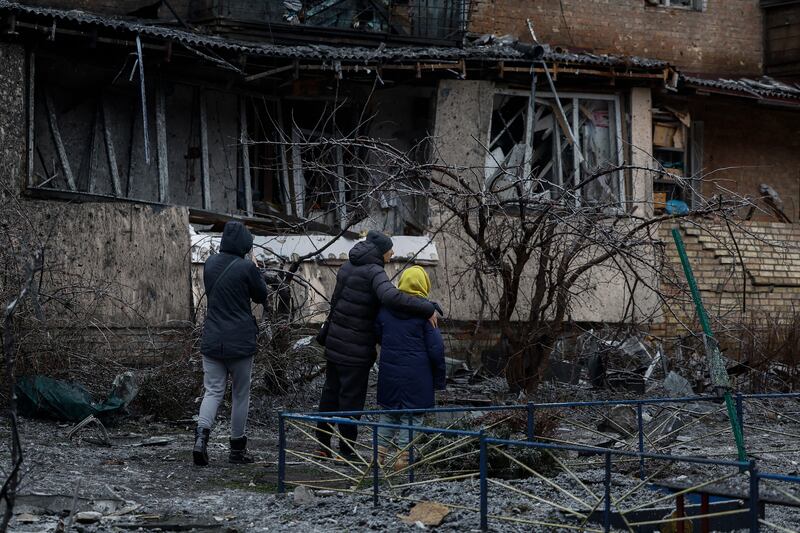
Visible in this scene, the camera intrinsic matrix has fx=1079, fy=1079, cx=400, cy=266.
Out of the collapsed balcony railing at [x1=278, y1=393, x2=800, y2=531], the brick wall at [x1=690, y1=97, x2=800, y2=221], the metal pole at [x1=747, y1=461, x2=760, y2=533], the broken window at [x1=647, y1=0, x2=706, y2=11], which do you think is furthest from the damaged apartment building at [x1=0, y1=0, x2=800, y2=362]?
the metal pole at [x1=747, y1=461, x2=760, y2=533]

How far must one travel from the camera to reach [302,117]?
52.6 ft

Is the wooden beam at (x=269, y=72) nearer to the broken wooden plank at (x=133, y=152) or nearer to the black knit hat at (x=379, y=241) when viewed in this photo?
the broken wooden plank at (x=133, y=152)

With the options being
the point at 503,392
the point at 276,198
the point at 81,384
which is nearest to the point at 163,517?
the point at 81,384

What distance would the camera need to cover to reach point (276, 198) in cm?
1572

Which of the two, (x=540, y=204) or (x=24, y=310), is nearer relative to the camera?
(x=24, y=310)

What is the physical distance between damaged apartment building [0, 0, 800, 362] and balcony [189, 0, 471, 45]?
3 centimetres

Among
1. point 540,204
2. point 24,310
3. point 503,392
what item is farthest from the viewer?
point 503,392

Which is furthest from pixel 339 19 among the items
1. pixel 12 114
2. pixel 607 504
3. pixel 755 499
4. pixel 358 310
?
pixel 755 499

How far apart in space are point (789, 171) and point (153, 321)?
1195cm

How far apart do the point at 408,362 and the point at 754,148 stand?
1307 centimetres

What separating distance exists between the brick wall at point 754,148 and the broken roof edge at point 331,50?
3.30m

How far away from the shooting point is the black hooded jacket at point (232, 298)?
7.51 meters

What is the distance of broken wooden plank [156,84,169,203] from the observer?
14500mm

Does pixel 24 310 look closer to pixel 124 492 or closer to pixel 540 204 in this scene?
pixel 124 492
